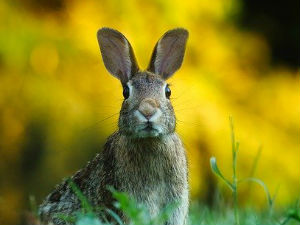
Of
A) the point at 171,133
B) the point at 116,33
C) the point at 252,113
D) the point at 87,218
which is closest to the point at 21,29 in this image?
the point at 252,113

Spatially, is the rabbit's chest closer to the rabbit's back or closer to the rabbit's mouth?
the rabbit's back

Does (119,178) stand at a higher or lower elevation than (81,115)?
higher

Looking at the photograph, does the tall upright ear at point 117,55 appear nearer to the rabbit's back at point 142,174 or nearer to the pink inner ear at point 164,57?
the pink inner ear at point 164,57

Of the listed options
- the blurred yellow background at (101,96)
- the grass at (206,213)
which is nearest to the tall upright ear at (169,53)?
the grass at (206,213)

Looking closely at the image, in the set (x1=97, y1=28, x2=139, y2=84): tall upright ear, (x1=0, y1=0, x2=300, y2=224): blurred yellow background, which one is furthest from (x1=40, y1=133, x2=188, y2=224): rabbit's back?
(x1=0, y1=0, x2=300, y2=224): blurred yellow background

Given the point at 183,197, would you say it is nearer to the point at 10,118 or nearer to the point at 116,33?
the point at 116,33

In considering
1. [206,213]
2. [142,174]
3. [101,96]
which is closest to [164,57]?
[142,174]

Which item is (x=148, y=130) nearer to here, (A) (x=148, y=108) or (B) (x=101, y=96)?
(A) (x=148, y=108)

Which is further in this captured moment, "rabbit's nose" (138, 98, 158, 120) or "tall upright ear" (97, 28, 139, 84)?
"tall upright ear" (97, 28, 139, 84)
